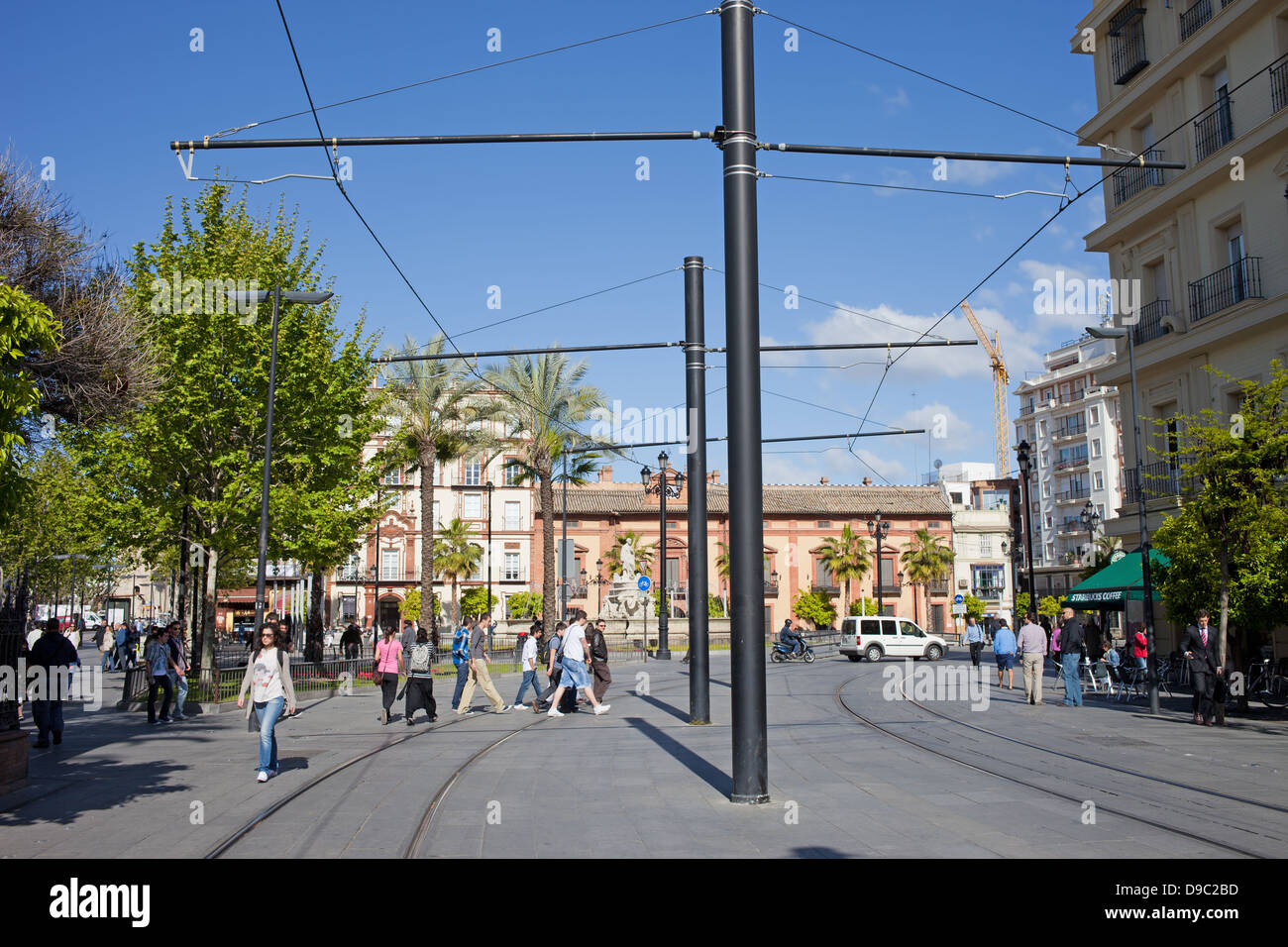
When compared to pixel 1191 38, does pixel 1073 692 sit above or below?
below

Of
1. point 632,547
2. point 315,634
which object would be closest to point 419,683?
point 315,634

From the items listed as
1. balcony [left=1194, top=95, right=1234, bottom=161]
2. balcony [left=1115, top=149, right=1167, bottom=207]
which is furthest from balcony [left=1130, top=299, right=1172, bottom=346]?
balcony [left=1194, top=95, right=1234, bottom=161]

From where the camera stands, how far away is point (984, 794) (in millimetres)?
9578

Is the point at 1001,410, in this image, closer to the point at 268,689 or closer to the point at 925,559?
the point at 925,559

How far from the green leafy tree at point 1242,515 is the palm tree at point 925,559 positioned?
6098 centimetres

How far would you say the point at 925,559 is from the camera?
3113 inches

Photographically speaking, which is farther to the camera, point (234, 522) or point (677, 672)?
point (677, 672)

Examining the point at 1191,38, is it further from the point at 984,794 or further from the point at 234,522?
Result: the point at 234,522

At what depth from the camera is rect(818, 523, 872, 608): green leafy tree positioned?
76250 millimetres

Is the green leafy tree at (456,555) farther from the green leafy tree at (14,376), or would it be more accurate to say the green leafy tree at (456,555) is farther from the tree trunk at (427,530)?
the green leafy tree at (14,376)

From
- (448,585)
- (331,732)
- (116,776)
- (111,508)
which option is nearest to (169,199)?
(111,508)

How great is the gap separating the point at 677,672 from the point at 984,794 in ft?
74.6

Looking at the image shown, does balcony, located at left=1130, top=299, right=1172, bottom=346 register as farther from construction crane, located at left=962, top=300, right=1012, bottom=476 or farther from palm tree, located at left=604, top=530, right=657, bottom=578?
construction crane, located at left=962, top=300, right=1012, bottom=476

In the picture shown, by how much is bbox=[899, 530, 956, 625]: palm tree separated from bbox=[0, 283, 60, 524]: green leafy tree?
75.3 meters
